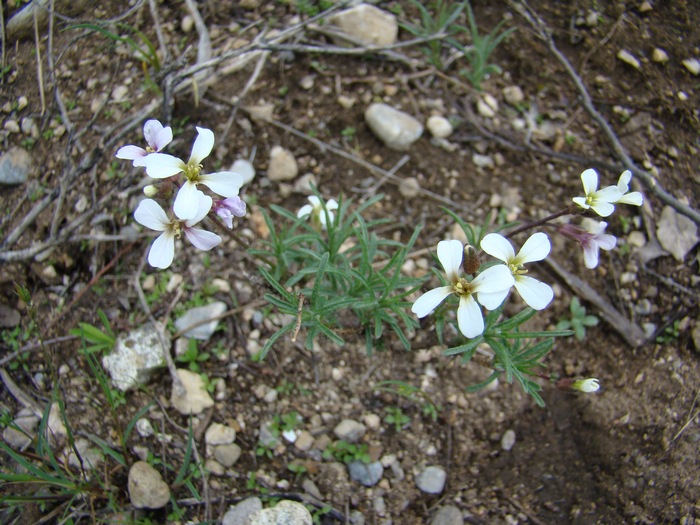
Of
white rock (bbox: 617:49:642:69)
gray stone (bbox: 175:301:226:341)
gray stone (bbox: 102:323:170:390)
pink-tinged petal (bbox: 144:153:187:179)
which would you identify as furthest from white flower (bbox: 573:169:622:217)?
gray stone (bbox: 102:323:170:390)

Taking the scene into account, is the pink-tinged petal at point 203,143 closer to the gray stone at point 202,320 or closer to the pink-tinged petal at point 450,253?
the pink-tinged petal at point 450,253

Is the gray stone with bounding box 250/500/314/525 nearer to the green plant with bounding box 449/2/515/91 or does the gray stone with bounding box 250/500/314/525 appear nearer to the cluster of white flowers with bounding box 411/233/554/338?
the cluster of white flowers with bounding box 411/233/554/338

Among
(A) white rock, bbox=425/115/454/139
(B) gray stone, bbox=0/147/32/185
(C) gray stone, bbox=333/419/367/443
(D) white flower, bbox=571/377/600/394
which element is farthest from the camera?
(A) white rock, bbox=425/115/454/139

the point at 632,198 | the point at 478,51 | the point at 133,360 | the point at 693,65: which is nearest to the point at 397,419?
the point at 133,360

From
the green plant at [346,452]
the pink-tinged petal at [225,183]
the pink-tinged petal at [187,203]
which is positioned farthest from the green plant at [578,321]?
the pink-tinged petal at [187,203]

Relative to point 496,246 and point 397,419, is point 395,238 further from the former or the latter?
point 496,246

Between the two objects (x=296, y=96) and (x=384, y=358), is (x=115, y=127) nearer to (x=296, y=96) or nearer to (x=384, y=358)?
(x=296, y=96)

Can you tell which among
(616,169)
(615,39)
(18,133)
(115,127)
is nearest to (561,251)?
(616,169)
